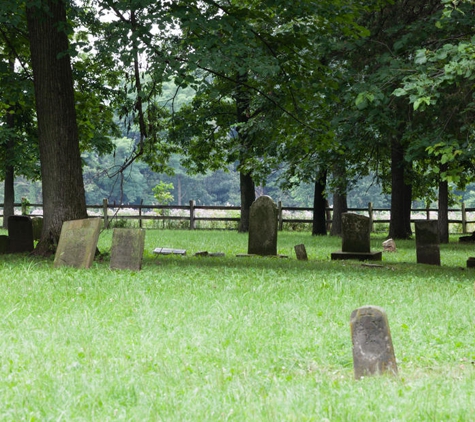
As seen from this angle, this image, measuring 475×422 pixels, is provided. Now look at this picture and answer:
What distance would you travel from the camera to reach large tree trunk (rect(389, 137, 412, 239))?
29609 mm

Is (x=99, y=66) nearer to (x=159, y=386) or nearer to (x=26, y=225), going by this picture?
(x=26, y=225)

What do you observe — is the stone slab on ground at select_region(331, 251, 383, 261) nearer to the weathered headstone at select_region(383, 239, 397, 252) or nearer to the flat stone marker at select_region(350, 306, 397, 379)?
the weathered headstone at select_region(383, 239, 397, 252)

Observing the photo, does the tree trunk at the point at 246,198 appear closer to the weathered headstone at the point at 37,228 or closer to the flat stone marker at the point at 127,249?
the weathered headstone at the point at 37,228

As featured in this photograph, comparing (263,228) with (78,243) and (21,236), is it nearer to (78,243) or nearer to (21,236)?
(21,236)

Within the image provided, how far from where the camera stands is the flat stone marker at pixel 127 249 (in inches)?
548

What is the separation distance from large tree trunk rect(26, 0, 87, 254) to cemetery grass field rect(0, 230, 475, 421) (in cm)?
403

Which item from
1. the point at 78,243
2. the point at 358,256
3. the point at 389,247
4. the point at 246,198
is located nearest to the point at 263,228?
the point at 358,256

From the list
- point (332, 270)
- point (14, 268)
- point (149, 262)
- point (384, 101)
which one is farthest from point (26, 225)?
point (384, 101)

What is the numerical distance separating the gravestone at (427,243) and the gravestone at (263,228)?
3769 millimetres

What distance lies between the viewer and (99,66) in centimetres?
2677

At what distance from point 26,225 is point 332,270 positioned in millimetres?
7514

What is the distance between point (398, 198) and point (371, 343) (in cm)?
2428

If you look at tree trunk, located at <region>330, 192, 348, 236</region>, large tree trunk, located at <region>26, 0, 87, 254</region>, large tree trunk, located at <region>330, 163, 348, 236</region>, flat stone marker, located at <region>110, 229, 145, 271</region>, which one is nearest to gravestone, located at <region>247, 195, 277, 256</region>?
large tree trunk, located at <region>26, 0, 87, 254</region>

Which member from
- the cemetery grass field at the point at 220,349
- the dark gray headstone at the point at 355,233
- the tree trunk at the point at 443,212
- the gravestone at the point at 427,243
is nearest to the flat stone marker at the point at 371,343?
the cemetery grass field at the point at 220,349
